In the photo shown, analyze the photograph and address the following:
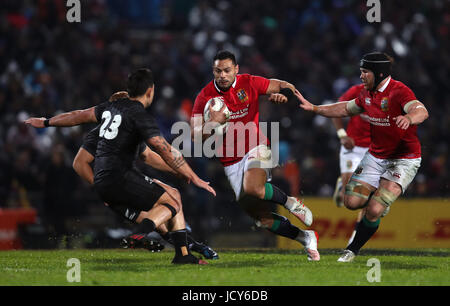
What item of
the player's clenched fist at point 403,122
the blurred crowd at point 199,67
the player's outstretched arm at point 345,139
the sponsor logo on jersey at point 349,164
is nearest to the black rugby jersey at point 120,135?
the player's clenched fist at point 403,122

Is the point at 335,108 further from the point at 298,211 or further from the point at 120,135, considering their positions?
the point at 120,135

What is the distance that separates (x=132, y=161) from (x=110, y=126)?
0.49 meters

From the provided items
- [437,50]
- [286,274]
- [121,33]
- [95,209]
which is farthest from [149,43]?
[286,274]

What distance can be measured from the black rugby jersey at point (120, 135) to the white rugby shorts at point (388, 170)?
2834 mm

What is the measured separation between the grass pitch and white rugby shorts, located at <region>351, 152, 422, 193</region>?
104 centimetres

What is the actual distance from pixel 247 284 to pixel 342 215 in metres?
7.31

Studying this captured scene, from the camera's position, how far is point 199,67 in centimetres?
1862

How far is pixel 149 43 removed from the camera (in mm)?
19844

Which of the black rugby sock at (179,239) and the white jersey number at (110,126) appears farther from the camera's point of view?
the black rugby sock at (179,239)

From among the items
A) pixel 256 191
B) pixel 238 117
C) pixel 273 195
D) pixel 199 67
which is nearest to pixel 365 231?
pixel 273 195

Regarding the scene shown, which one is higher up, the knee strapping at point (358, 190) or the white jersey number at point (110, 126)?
the white jersey number at point (110, 126)

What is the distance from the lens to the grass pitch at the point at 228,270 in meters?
7.53

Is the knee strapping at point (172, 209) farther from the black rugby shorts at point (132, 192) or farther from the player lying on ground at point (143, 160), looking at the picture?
the player lying on ground at point (143, 160)

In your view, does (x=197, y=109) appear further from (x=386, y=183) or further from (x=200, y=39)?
(x=200, y=39)
